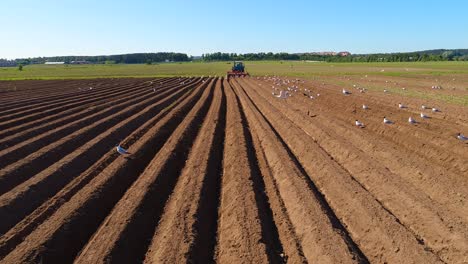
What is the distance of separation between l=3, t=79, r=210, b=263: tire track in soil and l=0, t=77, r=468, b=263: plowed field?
0.03 meters

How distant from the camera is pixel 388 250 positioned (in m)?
6.39

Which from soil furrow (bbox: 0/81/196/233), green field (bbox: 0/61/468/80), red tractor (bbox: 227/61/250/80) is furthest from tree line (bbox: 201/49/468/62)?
soil furrow (bbox: 0/81/196/233)

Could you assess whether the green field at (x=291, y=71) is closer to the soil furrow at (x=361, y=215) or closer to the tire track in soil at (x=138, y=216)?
the soil furrow at (x=361, y=215)

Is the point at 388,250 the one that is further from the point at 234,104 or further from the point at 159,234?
the point at 234,104

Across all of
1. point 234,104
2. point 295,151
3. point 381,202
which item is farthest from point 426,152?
point 234,104

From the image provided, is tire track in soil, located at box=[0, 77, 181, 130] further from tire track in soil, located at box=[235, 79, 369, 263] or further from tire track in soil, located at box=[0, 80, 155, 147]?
tire track in soil, located at box=[235, 79, 369, 263]

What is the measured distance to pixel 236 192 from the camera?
8.94 metres

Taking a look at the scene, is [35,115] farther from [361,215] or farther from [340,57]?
[340,57]

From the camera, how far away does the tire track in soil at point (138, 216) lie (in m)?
6.44

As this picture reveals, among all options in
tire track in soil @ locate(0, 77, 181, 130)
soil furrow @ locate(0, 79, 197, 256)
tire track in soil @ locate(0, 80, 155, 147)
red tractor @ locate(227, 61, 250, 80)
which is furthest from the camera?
red tractor @ locate(227, 61, 250, 80)

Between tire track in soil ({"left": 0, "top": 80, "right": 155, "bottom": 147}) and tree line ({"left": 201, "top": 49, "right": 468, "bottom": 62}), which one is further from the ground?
tire track in soil ({"left": 0, "top": 80, "right": 155, "bottom": 147})

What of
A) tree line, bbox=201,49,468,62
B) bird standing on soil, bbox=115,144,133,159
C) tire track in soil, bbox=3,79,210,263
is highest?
tire track in soil, bbox=3,79,210,263

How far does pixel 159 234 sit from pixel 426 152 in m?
8.63

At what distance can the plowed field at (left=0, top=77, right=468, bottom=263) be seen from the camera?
6551 millimetres
